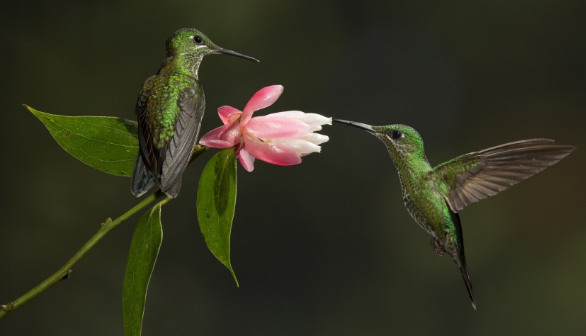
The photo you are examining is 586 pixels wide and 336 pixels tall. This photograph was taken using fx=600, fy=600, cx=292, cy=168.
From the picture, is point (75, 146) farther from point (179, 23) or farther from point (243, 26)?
point (243, 26)

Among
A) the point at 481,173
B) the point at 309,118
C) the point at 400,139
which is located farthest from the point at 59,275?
the point at 481,173

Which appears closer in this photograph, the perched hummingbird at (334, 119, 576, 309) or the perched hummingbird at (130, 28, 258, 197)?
the perched hummingbird at (130, 28, 258, 197)

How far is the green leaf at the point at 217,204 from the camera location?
473mm

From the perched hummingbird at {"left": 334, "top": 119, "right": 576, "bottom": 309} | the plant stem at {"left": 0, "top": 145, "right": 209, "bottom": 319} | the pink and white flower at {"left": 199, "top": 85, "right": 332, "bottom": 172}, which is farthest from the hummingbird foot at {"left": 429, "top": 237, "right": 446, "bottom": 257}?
the plant stem at {"left": 0, "top": 145, "right": 209, "bottom": 319}

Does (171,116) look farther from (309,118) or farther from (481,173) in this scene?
(481,173)

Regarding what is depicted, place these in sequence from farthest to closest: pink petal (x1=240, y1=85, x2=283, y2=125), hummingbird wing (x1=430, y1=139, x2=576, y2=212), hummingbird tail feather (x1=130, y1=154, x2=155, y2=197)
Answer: hummingbird wing (x1=430, y1=139, x2=576, y2=212) < pink petal (x1=240, y1=85, x2=283, y2=125) < hummingbird tail feather (x1=130, y1=154, x2=155, y2=197)

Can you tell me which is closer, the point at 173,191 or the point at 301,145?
the point at 173,191

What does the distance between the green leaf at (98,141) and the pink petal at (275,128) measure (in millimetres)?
93

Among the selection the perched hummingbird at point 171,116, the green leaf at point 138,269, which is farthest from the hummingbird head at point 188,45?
the green leaf at point 138,269

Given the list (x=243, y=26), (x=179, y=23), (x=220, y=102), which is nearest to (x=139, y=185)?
(x=220, y=102)

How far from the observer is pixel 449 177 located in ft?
2.21

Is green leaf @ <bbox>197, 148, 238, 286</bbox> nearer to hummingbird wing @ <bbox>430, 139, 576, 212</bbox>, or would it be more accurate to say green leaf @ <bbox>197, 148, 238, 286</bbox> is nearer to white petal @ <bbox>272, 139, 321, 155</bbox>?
white petal @ <bbox>272, 139, 321, 155</bbox>

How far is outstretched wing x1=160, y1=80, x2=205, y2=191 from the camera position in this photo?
0.34 m

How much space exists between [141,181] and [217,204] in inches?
5.7
